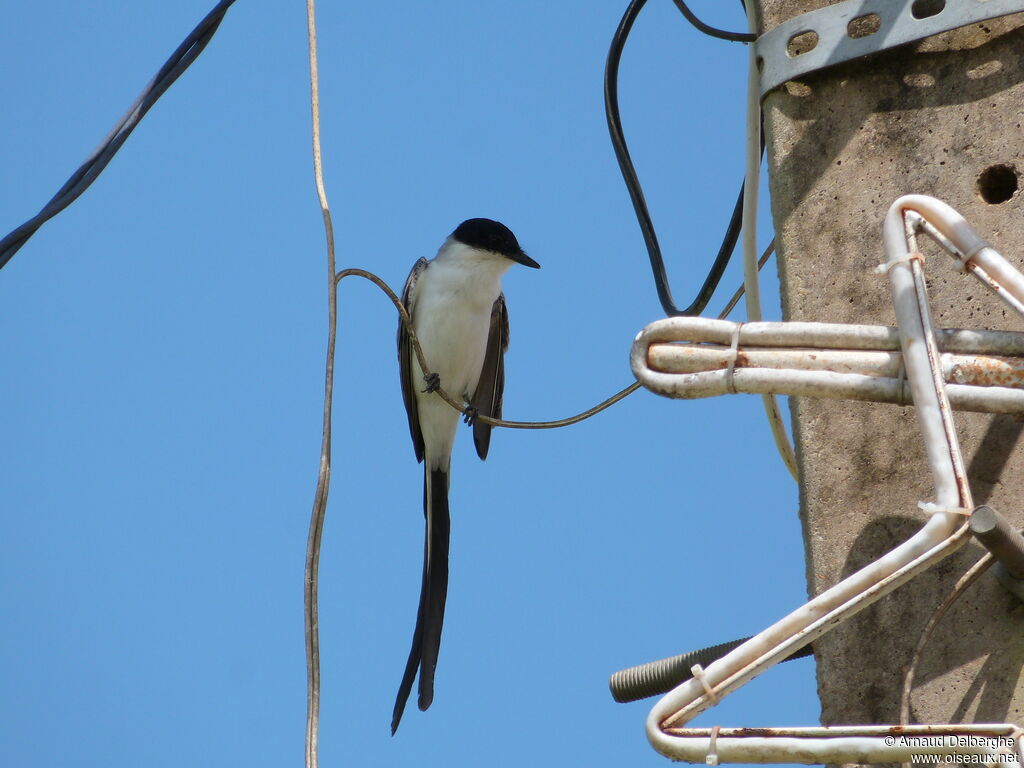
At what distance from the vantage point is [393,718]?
13.7ft

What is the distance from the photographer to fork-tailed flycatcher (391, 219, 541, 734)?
22.3 ft

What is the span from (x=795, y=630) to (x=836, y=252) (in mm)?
862

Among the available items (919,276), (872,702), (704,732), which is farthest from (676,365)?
(872,702)

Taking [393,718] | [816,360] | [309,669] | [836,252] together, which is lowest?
[393,718]

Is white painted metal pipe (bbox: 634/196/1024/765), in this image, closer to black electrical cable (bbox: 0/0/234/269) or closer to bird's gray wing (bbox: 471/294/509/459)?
black electrical cable (bbox: 0/0/234/269)

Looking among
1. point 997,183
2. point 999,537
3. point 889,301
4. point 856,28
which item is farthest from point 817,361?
point 856,28

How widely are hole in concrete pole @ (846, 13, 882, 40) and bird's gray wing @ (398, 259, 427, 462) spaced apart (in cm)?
471

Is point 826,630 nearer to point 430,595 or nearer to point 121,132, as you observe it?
point 121,132

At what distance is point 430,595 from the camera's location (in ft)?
17.3

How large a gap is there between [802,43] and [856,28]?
0.10m

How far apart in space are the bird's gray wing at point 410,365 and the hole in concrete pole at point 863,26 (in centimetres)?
471

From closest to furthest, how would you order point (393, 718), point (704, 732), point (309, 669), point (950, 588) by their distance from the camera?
point (704, 732) < point (950, 588) < point (309, 669) < point (393, 718)

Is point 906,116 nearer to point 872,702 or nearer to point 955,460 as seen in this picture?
point 955,460

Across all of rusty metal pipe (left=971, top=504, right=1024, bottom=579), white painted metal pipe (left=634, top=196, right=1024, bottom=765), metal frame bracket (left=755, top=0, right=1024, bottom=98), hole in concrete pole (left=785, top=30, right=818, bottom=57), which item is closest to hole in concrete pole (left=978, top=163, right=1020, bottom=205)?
metal frame bracket (left=755, top=0, right=1024, bottom=98)
